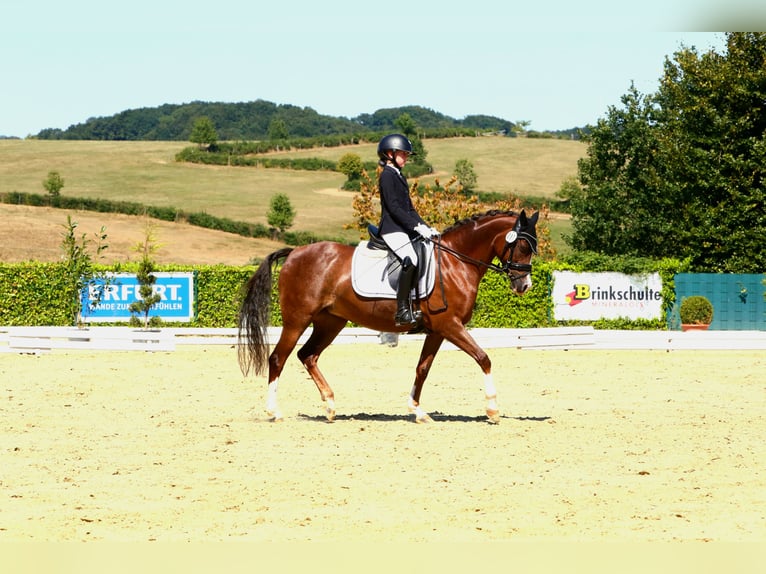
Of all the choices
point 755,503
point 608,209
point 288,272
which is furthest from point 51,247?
point 755,503

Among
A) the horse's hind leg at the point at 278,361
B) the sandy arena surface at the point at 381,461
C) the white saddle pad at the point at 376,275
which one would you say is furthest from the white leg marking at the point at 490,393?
the horse's hind leg at the point at 278,361

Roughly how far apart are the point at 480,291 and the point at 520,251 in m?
17.7

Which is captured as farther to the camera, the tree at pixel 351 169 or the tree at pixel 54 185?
the tree at pixel 351 169

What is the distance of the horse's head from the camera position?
1148 centimetres

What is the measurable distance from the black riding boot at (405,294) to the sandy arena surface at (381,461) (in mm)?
1265

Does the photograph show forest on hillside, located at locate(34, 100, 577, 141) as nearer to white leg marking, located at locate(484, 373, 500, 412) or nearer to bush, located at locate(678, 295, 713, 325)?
bush, located at locate(678, 295, 713, 325)

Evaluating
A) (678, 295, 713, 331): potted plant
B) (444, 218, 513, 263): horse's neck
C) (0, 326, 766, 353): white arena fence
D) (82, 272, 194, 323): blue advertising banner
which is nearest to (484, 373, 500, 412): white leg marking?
(444, 218, 513, 263): horse's neck

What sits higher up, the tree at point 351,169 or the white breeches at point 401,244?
the tree at point 351,169

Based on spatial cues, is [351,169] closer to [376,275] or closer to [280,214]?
[280,214]

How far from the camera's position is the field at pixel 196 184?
61.3m

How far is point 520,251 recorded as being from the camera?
1154 cm

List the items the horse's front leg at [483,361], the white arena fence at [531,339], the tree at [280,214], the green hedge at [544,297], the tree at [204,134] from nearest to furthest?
the horse's front leg at [483,361] < the white arena fence at [531,339] < the green hedge at [544,297] < the tree at [280,214] < the tree at [204,134]

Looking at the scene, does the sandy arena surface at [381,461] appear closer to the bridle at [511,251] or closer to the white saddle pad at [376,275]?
the white saddle pad at [376,275]

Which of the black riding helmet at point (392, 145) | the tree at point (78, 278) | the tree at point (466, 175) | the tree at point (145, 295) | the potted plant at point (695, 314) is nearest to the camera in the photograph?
the black riding helmet at point (392, 145)
